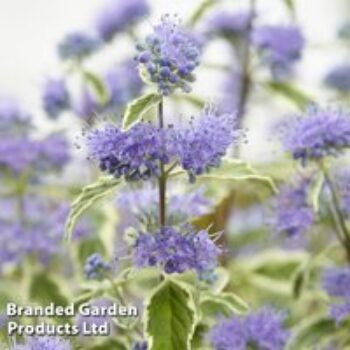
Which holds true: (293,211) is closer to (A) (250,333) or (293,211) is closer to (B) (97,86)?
(A) (250,333)

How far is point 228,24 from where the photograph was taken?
1.17 m

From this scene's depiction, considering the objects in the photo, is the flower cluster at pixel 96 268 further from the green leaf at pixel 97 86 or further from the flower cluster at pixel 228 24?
the flower cluster at pixel 228 24

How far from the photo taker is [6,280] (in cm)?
111

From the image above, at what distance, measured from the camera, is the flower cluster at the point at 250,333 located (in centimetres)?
79

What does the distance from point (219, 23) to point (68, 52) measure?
0.60 ft

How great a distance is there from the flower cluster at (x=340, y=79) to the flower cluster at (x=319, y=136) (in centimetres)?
39

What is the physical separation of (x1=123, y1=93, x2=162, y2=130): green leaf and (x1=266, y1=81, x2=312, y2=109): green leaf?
44 cm

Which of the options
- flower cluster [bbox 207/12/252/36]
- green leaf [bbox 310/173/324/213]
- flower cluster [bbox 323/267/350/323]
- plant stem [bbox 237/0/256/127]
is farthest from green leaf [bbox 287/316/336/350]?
flower cluster [bbox 207/12/252/36]

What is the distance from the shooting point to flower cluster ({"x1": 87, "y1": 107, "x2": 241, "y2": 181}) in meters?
0.69

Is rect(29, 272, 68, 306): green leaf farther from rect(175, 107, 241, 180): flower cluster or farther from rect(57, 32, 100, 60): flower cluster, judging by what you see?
rect(175, 107, 241, 180): flower cluster

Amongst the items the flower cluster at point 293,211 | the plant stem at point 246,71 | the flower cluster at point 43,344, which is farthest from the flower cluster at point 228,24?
the flower cluster at point 43,344

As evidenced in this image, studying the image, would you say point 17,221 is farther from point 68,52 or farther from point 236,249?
point 236,249

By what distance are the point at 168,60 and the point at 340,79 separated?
56 cm

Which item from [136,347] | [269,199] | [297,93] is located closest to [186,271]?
[136,347]
